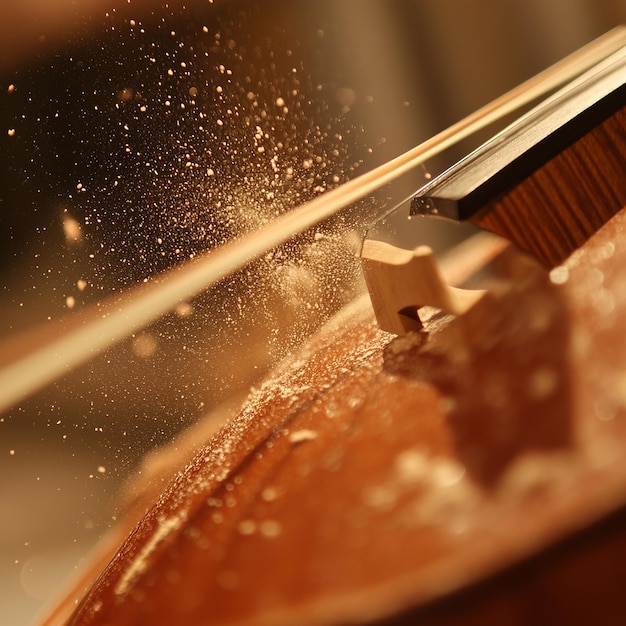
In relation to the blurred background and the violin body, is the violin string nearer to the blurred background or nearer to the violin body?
the blurred background

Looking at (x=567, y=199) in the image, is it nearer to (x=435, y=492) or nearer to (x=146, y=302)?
(x=435, y=492)

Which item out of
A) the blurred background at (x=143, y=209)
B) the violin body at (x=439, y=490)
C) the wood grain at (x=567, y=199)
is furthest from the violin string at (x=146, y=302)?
the wood grain at (x=567, y=199)

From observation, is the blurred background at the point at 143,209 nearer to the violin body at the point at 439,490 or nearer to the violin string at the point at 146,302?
the violin string at the point at 146,302

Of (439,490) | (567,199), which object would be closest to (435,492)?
(439,490)

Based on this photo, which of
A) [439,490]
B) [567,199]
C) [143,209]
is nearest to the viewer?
[439,490]

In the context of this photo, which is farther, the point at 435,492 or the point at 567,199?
the point at 567,199

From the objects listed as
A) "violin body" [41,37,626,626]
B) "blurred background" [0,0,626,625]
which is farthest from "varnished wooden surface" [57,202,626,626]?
"blurred background" [0,0,626,625]
